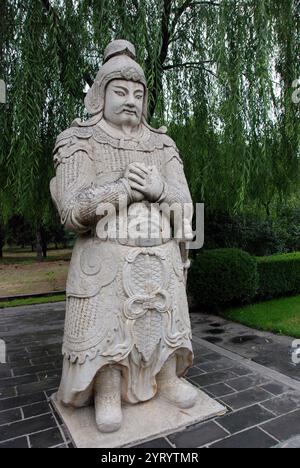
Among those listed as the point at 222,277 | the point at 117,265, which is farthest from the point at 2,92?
the point at 222,277

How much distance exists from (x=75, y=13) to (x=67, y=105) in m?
0.99

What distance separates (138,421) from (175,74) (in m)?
4.17

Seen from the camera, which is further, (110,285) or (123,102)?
(123,102)

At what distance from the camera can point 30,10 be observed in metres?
3.39

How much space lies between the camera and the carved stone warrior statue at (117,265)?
227 cm

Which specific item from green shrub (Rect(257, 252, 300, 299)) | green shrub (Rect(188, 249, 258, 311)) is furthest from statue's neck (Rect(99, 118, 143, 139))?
Result: green shrub (Rect(257, 252, 300, 299))

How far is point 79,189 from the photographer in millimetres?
2299

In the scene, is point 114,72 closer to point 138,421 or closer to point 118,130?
point 118,130

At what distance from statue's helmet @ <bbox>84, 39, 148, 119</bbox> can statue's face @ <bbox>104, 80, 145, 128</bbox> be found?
0.04m

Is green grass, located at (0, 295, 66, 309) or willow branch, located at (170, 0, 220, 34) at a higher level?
willow branch, located at (170, 0, 220, 34)

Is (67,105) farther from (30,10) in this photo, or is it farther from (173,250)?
(173,250)

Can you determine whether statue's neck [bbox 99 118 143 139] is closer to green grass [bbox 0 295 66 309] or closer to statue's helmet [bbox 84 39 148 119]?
statue's helmet [bbox 84 39 148 119]

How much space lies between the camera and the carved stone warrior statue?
227 cm
